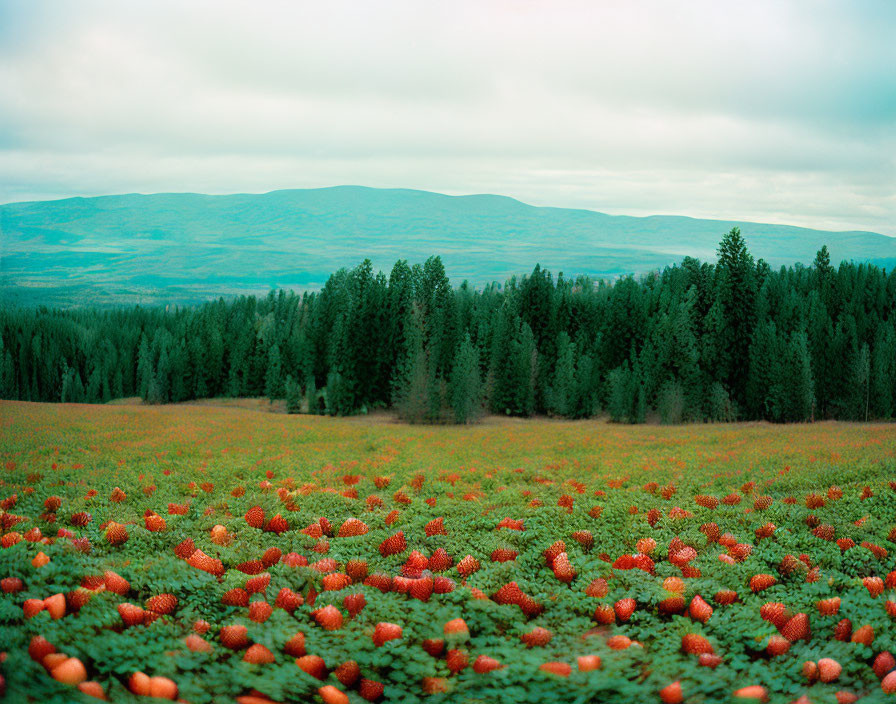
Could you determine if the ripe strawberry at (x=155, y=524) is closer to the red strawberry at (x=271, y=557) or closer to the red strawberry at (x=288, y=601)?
the red strawberry at (x=271, y=557)

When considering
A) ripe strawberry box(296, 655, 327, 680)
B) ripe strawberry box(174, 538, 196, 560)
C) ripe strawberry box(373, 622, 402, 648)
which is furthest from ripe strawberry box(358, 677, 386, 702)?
ripe strawberry box(174, 538, 196, 560)

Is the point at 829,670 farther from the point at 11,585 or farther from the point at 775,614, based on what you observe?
the point at 11,585

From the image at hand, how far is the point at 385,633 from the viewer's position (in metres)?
4.33

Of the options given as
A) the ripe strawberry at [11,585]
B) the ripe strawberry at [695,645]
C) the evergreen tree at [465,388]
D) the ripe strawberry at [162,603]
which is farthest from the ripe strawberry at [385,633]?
the evergreen tree at [465,388]

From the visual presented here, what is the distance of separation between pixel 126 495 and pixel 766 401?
47990 millimetres

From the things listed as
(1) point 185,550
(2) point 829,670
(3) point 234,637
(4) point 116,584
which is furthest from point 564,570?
(4) point 116,584

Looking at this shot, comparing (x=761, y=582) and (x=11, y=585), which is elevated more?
(x=11, y=585)

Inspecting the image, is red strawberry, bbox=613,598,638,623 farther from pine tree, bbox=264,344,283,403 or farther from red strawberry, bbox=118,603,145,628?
pine tree, bbox=264,344,283,403

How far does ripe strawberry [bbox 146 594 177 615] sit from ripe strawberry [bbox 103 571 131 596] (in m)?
0.26

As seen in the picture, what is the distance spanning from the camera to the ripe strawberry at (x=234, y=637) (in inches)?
162

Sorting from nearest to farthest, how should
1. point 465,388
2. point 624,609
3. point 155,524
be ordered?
1. point 624,609
2. point 155,524
3. point 465,388

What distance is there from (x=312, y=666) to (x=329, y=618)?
0.60 meters

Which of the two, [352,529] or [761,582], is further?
[352,529]

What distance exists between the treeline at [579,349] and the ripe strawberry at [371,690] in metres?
40.2
